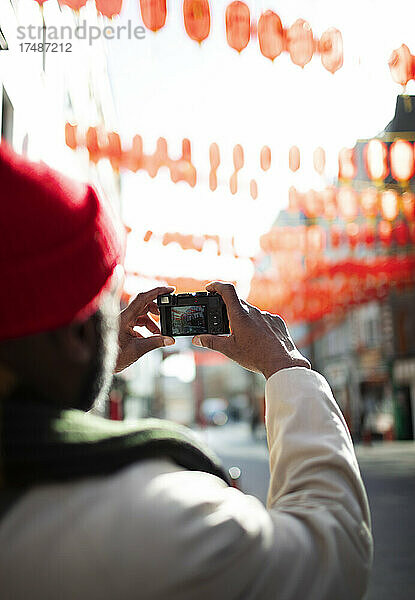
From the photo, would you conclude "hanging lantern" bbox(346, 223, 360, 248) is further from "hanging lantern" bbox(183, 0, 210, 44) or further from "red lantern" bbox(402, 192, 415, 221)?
"hanging lantern" bbox(183, 0, 210, 44)

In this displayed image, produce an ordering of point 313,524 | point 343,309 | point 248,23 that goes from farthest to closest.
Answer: point 343,309 < point 248,23 < point 313,524

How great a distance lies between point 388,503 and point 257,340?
1043 cm

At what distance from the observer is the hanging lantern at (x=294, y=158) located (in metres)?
7.45

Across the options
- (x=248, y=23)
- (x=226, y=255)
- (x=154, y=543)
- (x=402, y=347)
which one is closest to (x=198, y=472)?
(x=154, y=543)

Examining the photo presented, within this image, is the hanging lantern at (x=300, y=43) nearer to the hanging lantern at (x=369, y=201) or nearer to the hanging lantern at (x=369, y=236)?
the hanging lantern at (x=369, y=201)

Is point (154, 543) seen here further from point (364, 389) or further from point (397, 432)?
point (364, 389)

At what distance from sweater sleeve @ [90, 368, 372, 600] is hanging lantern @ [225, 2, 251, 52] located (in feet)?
13.5

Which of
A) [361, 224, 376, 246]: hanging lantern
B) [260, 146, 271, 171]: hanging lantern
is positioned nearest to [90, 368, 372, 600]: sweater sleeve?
[260, 146, 271, 171]: hanging lantern

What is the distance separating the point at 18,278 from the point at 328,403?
1.88 feet

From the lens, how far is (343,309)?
72.5 feet

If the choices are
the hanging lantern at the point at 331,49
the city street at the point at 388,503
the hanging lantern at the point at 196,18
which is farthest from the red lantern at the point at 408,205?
the hanging lantern at the point at 196,18

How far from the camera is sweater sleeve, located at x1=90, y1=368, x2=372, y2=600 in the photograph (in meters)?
0.79

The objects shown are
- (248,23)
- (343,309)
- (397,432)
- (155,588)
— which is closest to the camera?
(155,588)

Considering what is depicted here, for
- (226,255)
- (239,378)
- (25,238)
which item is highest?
(226,255)
